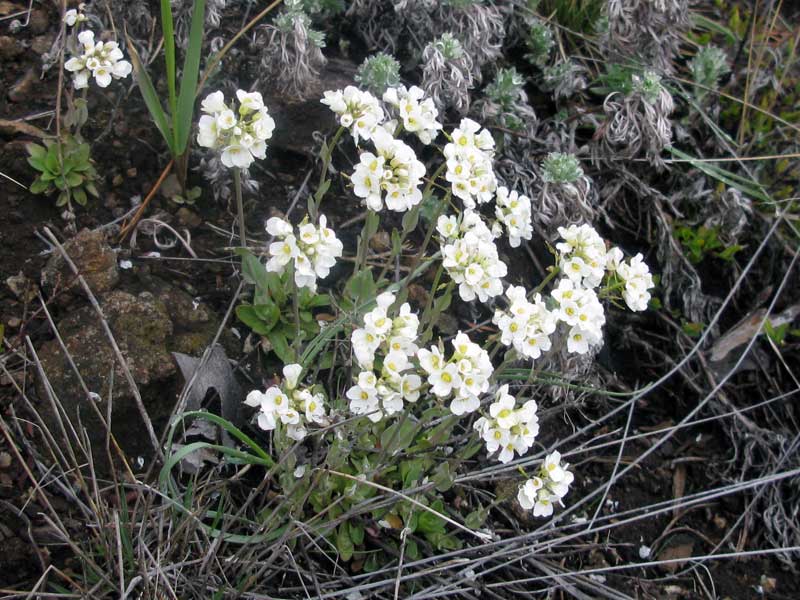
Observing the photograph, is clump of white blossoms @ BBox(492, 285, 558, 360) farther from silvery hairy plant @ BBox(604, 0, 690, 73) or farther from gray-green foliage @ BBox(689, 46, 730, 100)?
gray-green foliage @ BBox(689, 46, 730, 100)

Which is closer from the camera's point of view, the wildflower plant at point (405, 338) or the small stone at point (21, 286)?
the wildflower plant at point (405, 338)

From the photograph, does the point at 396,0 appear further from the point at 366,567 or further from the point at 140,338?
the point at 366,567

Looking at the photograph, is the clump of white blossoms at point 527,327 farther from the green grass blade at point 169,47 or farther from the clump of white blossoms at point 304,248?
the green grass blade at point 169,47

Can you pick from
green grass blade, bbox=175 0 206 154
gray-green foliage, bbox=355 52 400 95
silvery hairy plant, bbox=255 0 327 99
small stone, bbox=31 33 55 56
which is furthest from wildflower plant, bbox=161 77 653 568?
small stone, bbox=31 33 55 56

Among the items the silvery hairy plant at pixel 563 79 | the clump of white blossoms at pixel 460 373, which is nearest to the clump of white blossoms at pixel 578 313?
the clump of white blossoms at pixel 460 373

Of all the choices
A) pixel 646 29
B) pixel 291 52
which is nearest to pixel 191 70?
pixel 291 52

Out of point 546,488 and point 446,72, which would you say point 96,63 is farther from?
point 546,488
